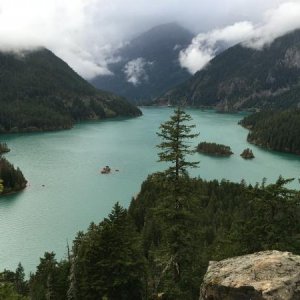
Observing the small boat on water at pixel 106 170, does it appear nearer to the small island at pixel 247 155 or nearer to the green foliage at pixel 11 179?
the green foliage at pixel 11 179

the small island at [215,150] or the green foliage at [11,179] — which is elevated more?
the green foliage at [11,179]

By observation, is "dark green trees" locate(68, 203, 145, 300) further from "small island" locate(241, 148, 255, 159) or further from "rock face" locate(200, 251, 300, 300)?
"small island" locate(241, 148, 255, 159)

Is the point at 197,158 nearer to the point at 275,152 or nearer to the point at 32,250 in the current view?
the point at 275,152

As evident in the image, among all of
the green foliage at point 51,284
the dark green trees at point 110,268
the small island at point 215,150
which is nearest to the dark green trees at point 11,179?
the green foliage at point 51,284

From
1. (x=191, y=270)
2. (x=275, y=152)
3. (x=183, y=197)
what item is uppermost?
(x=183, y=197)

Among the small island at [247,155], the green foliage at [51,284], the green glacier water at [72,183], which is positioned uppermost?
the green foliage at [51,284]

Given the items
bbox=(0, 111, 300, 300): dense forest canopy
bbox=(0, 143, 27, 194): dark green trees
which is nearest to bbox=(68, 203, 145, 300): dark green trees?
bbox=(0, 111, 300, 300): dense forest canopy

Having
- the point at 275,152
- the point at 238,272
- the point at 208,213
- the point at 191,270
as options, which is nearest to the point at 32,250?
the point at 208,213
